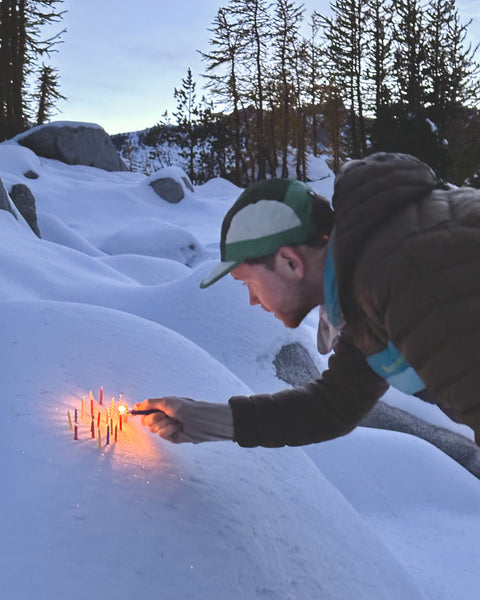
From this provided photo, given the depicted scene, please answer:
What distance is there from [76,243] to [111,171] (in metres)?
12.4

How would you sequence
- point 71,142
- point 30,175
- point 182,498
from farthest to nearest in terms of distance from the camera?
point 71,142 < point 30,175 < point 182,498

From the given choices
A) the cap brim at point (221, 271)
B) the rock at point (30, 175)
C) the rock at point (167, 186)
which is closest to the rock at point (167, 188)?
the rock at point (167, 186)

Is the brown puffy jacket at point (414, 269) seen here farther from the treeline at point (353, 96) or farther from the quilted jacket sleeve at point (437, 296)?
the treeline at point (353, 96)

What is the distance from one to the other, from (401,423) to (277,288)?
4.23m

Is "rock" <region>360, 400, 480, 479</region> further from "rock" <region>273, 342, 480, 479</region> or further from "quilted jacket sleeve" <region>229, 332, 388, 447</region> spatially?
"quilted jacket sleeve" <region>229, 332, 388, 447</region>

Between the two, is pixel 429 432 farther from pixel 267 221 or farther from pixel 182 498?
pixel 267 221

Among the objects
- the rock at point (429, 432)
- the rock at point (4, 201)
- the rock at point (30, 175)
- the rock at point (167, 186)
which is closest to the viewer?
the rock at point (429, 432)

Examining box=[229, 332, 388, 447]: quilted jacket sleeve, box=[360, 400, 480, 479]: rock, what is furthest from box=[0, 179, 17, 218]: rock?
box=[229, 332, 388, 447]: quilted jacket sleeve

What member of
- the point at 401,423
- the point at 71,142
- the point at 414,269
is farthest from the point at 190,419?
the point at 71,142

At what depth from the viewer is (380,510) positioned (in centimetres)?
384

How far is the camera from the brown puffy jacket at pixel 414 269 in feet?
3.84

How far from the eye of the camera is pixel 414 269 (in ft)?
3.89

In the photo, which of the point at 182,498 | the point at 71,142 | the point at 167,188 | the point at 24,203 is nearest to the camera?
the point at 182,498

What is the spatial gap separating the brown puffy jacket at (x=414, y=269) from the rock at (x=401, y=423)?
4008mm
